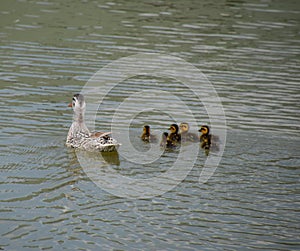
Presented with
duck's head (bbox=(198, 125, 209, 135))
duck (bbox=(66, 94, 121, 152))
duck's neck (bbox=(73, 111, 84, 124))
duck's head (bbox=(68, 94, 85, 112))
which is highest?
duck's head (bbox=(68, 94, 85, 112))

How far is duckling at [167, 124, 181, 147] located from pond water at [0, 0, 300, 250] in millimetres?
411

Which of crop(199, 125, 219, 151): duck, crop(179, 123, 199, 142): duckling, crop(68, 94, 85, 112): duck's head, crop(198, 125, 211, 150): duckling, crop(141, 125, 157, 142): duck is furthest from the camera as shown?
crop(68, 94, 85, 112): duck's head

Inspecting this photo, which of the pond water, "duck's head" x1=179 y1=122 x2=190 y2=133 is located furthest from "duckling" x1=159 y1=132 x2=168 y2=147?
"duck's head" x1=179 y1=122 x2=190 y2=133

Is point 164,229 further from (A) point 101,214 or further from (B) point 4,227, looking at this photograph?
(B) point 4,227

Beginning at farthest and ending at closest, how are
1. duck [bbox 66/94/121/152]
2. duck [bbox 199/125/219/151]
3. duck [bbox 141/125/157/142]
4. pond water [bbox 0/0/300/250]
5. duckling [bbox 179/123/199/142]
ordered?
duckling [bbox 179/123/199/142] → duck [bbox 141/125/157/142] → duck [bbox 199/125/219/151] → duck [bbox 66/94/121/152] → pond water [bbox 0/0/300/250]

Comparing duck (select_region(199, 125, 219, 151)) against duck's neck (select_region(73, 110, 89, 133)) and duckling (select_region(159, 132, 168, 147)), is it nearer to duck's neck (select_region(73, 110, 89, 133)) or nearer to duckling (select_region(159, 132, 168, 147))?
duckling (select_region(159, 132, 168, 147))

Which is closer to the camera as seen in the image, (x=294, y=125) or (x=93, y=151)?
(x=93, y=151)

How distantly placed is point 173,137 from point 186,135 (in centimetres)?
32

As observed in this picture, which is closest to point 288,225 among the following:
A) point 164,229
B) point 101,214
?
point 164,229

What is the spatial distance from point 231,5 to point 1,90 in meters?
9.96

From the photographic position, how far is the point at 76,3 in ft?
63.1

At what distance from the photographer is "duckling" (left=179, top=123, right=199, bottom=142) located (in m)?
9.45

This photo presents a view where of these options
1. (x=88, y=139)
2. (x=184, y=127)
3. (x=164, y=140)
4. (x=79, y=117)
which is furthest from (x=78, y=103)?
(x=184, y=127)

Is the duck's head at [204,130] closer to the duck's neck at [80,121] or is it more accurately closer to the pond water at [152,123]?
the pond water at [152,123]
